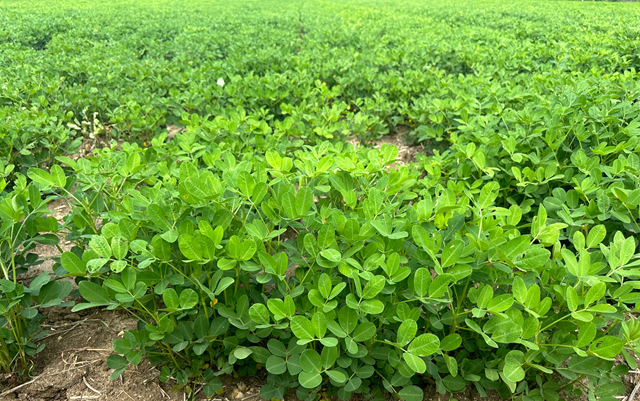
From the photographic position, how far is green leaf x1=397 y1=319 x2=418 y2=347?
1.30 metres

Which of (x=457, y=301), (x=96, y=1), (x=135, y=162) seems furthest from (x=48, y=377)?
(x=96, y=1)

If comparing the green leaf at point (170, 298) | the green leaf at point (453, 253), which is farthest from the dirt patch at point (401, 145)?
the green leaf at point (170, 298)

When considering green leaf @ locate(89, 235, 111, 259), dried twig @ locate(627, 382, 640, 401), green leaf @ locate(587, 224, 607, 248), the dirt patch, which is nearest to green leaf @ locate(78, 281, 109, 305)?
green leaf @ locate(89, 235, 111, 259)

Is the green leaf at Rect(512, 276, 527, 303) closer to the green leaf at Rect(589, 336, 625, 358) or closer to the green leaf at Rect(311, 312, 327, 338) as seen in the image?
the green leaf at Rect(589, 336, 625, 358)

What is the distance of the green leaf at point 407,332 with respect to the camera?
4.25ft

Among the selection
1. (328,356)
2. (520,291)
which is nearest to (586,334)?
(520,291)

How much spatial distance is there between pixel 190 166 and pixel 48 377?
1160mm

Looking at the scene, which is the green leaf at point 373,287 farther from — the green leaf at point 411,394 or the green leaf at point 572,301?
the green leaf at point 572,301

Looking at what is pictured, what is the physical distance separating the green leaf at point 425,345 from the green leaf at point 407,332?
0.02 meters

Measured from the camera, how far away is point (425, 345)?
4.18 ft

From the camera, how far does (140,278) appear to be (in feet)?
4.73

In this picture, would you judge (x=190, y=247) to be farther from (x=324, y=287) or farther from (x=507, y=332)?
(x=507, y=332)

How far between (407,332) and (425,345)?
0.07 metres

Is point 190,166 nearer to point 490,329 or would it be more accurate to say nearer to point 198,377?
point 198,377
